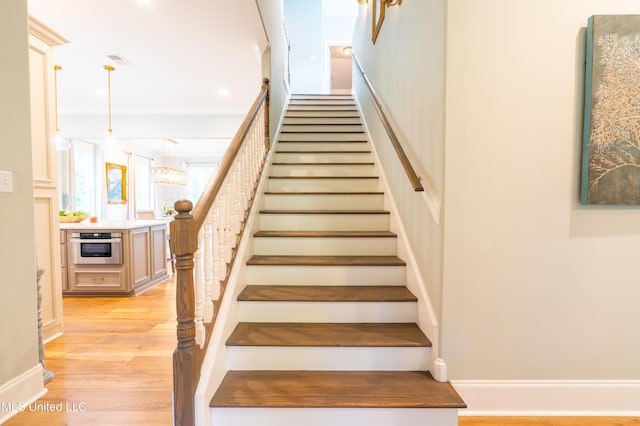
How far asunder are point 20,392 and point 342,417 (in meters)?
1.75

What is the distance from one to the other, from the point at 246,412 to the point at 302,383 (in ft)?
0.97

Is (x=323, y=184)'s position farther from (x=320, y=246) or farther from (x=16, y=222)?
(x=16, y=222)

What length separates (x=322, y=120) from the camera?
4625mm

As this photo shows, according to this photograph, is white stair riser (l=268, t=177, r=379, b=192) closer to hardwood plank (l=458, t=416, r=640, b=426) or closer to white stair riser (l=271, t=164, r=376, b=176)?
white stair riser (l=271, t=164, r=376, b=176)

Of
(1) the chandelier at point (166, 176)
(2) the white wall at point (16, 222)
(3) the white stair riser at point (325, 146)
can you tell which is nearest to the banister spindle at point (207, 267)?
(2) the white wall at point (16, 222)

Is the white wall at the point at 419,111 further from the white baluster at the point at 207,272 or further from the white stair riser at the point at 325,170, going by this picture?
the white baluster at the point at 207,272

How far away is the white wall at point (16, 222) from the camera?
169 centimetres

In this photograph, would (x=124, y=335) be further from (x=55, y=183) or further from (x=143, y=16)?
(x=143, y=16)

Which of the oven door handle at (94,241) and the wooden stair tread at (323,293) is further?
the oven door handle at (94,241)

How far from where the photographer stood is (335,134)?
4207 mm

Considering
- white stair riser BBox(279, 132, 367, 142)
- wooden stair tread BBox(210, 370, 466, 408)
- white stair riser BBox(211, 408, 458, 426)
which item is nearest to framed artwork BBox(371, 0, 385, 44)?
white stair riser BBox(279, 132, 367, 142)

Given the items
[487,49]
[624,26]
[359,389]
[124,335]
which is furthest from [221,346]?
[624,26]

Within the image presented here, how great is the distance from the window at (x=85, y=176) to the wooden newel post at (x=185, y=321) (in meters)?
6.80

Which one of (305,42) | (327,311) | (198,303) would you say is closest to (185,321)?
(198,303)
